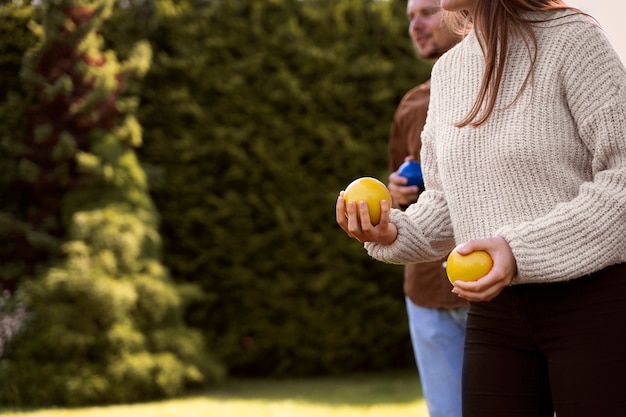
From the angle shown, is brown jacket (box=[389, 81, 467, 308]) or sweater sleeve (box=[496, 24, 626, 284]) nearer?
sweater sleeve (box=[496, 24, 626, 284])

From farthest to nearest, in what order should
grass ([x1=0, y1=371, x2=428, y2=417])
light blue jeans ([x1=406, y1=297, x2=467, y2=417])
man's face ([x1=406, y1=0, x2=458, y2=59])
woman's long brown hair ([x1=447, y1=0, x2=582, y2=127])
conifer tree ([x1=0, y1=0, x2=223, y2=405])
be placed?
conifer tree ([x1=0, y1=0, x2=223, y2=405]) → grass ([x1=0, y1=371, x2=428, y2=417]) → man's face ([x1=406, y1=0, x2=458, y2=59]) → light blue jeans ([x1=406, y1=297, x2=467, y2=417]) → woman's long brown hair ([x1=447, y1=0, x2=582, y2=127])

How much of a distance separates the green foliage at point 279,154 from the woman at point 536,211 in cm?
484

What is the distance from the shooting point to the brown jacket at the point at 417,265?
10.4ft

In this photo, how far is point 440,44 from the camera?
331 cm

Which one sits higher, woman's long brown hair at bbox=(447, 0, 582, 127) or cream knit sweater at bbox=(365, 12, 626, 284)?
woman's long brown hair at bbox=(447, 0, 582, 127)

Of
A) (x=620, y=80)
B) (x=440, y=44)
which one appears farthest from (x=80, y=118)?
(x=620, y=80)

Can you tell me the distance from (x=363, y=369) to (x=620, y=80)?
554cm

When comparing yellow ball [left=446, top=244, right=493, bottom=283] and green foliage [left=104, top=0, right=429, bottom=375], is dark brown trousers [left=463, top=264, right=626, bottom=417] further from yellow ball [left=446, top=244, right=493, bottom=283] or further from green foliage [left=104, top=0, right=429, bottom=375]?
green foliage [left=104, top=0, right=429, bottom=375]

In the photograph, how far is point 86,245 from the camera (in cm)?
593

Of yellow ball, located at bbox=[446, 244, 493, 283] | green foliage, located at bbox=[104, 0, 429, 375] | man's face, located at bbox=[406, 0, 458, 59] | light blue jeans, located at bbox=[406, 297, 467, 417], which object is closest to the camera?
yellow ball, located at bbox=[446, 244, 493, 283]

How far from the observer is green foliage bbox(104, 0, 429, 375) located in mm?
6719

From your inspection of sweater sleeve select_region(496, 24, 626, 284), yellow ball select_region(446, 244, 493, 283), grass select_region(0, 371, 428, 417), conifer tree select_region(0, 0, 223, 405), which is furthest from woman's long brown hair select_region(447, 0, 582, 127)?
conifer tree select_region(0, 0, 223, 405)

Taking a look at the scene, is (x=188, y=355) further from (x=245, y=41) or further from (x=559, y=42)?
(x=559, y=42)

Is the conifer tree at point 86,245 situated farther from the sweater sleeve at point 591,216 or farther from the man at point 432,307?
the sweater sleeve at point 591,216
